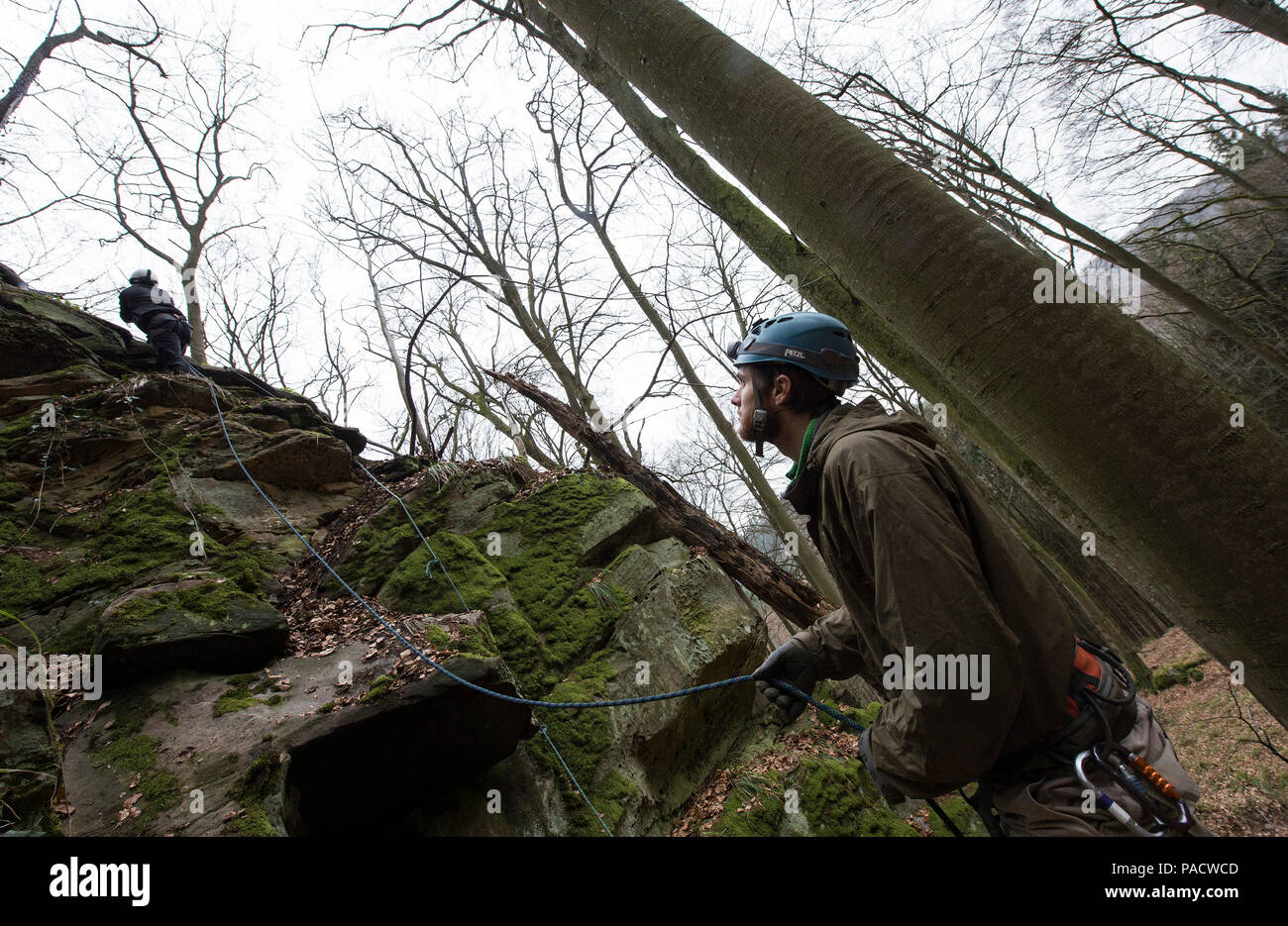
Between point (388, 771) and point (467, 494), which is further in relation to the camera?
point (467, 494)

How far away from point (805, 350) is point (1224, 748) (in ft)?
36.2

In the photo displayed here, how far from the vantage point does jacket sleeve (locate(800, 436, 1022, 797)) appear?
152cm

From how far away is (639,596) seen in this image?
5.17 metres

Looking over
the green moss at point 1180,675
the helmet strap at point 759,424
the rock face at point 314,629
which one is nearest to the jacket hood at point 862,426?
the helmet strap at point 759,424

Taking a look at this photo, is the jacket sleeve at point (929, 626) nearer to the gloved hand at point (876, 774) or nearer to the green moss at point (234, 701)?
the gloved hand at point (876, 774)

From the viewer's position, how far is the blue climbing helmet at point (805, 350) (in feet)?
7.97

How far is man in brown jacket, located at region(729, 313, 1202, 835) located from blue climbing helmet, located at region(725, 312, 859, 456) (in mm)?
325

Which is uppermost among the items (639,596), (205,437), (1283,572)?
(205,437)

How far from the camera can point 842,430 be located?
198cm

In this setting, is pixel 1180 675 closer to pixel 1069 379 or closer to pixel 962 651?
pixel 1069 379
